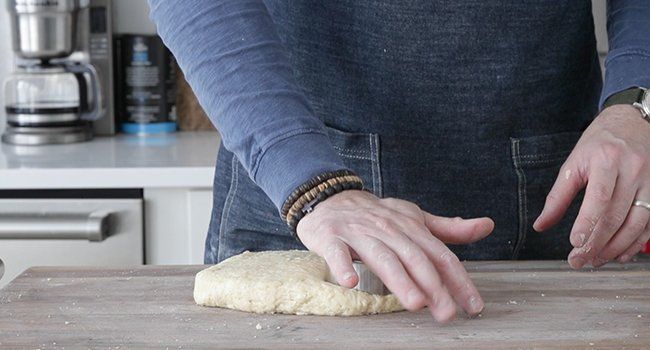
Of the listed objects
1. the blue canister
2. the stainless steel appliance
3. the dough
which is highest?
the dough

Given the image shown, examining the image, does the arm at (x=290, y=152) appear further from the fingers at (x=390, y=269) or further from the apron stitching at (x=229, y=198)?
the apron stitching at (x=229, y=198)

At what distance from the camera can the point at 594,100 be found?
1.51 meters

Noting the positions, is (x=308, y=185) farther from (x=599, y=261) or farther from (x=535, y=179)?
(x=535, y=179)

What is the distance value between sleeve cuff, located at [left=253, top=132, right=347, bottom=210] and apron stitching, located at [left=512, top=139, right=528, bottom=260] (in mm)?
399

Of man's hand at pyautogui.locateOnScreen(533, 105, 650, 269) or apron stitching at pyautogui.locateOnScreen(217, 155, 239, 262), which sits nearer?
man's hand at pyautogui.locateOnScreen(533, 105, 650, 269)

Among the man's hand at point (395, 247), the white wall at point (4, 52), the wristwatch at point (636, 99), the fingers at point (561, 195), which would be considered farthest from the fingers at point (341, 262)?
the white wall at point (4, 52)

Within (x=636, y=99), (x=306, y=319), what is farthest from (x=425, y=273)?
(x=636, y=99)

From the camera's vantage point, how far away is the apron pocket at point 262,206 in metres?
1.38

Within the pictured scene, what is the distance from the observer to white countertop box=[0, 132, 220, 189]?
196 cm

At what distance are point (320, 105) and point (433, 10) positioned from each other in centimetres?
18

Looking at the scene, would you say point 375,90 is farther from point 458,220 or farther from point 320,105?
point 458,220

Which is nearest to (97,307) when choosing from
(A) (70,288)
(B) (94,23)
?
(A) (70,288)

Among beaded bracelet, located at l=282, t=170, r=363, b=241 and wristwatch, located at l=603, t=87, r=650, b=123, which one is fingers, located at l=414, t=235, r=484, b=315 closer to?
beaded bracelet, located at l=282, t=170, r=363, b=241

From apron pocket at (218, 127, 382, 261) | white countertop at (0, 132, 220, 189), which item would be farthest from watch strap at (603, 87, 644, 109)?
white countertop at (0, 132, 220, 189)
